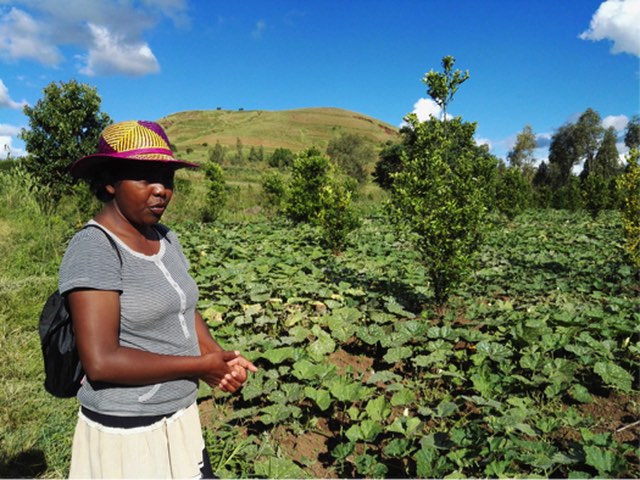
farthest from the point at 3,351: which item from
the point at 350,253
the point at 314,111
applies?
the point at 314,111

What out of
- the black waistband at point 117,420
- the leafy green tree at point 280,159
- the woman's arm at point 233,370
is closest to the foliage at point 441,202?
the woman's arm at point 233,370

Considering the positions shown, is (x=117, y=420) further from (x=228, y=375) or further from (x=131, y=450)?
(x=228, y=375)

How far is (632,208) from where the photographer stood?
8367 millimetres

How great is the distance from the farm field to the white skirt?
43.1 inches

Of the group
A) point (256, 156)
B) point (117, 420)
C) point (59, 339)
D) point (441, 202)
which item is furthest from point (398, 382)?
point (256, 156)

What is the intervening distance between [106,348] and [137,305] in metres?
0.20

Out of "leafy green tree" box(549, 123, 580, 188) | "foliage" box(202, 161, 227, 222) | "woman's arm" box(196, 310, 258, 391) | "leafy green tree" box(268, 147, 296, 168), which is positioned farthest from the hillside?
"woman's arm" box(196, 310, 258, 391)

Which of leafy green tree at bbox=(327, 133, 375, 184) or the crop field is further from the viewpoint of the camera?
leafy green tree at bbox=(327, 133, 375, 184)

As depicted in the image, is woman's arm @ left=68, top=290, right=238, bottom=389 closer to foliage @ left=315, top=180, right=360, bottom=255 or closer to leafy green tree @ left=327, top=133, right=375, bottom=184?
foliage @ left=315, top=180, right=360, bottom=255

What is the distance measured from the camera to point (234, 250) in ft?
31.9

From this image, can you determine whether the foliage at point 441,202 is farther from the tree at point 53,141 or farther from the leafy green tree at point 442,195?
the tree at point 53,141

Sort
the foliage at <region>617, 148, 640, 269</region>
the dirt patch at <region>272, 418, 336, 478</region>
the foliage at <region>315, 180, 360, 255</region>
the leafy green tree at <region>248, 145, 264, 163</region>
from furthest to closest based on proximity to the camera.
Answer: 1. the leafy green tree at <region>248, 145, 264, 163</region>
2. the foliage at <region>315, 180, 360, 255</region>
3. the foliage at <region>617, 148, 640, 269</region>
4. the dirt patch at <region>272, 418, 336, 478</region>

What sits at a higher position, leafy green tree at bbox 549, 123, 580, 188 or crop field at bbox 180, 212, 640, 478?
leafy green tree at bbox 549, 123, 580, 188

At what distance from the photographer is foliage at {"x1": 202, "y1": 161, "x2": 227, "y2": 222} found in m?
18.8
